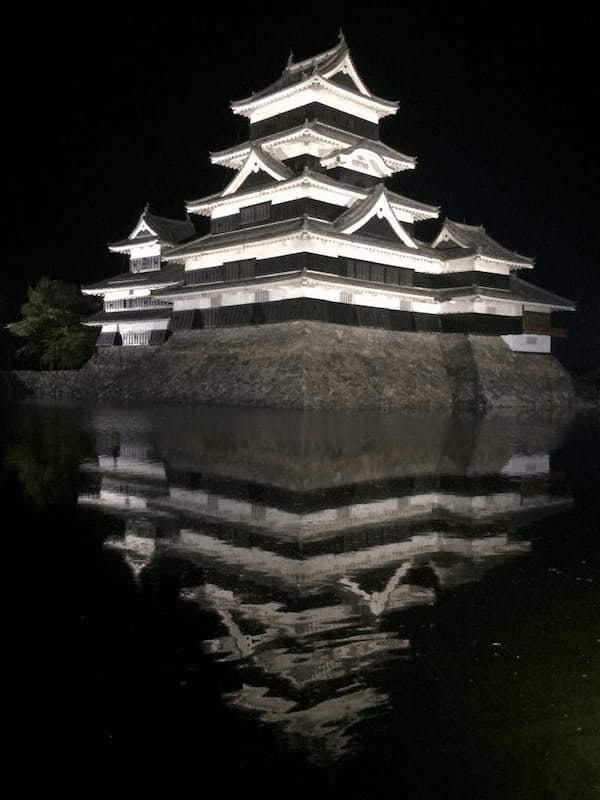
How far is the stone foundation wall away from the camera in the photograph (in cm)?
3359

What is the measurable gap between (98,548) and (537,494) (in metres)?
7.78

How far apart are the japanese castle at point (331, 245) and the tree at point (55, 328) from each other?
1300 cm

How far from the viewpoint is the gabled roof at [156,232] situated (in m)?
52.6

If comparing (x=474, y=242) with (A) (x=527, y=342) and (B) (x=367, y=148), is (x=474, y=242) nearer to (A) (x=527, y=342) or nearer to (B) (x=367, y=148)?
(A) (x=527, y=342)

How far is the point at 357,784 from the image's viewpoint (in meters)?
3.43

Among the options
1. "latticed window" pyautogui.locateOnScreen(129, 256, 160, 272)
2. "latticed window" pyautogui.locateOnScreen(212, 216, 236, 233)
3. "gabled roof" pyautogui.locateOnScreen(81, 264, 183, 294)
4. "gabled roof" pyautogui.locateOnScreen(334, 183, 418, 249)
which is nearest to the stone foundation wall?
"gabled roof" pyautogui.locateOnScreen(334, 183, 418, 249)

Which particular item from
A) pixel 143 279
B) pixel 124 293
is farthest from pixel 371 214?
pixel 124 293

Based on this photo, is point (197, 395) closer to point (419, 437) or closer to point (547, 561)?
point (419, 437)

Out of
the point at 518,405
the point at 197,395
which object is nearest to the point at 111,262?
the point at 197,395

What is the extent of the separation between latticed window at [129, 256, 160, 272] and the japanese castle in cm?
731

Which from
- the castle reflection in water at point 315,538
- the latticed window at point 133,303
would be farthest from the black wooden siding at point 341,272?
the castle reflection in water at point 315,538

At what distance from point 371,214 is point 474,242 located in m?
9.32

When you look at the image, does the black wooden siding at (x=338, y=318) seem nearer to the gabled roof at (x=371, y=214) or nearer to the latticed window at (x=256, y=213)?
the gabled roof at (x=371, y=214)

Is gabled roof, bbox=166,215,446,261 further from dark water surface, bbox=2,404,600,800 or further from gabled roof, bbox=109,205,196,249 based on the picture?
dark water surface, bbox=2,404,600,800
